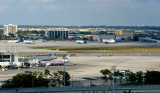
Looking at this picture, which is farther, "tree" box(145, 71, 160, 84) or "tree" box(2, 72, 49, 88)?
"tree" box(145, 71, 160, 84)

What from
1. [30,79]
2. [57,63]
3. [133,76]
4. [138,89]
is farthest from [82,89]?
[57,63]

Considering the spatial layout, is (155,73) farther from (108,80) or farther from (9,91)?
(9,91)

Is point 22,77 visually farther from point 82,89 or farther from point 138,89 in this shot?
point 138,89

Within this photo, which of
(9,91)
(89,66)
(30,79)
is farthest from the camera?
(89,66)

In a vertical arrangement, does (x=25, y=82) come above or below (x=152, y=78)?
below

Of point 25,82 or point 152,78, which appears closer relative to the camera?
point 25,82

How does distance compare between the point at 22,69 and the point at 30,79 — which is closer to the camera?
the point at 30,79

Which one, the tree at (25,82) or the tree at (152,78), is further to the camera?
the tree at (152,78)

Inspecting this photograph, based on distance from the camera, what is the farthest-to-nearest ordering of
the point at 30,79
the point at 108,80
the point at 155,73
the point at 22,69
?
the point at 22,69 → the point at 108,80 → the point at 155,73 → the point at 30,79

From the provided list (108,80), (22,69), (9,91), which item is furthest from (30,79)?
(22,69)
